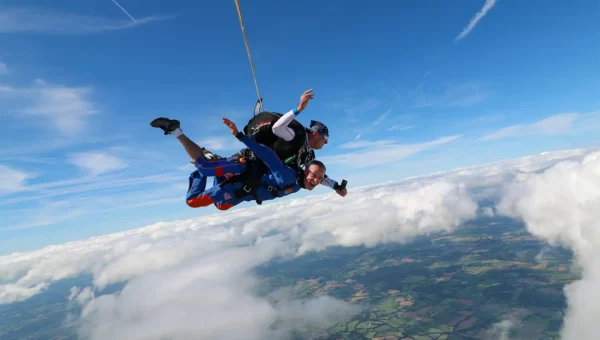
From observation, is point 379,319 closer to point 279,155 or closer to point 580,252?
point 279,155

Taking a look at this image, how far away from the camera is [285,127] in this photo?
161 inches

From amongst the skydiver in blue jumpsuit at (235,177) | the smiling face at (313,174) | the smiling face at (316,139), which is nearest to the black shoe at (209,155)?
the skydiver in blue jumpsuit at (235,177)

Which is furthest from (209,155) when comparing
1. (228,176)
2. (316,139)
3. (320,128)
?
(320,128)

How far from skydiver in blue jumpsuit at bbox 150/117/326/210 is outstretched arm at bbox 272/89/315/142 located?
13.0 inches

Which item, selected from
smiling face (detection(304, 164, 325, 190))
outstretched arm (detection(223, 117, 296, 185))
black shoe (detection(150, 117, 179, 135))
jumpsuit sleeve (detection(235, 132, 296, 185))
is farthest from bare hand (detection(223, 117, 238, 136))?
Answer: smiling face (detection(304, 164, 325, 190))

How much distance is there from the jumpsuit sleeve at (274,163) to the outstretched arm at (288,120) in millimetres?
321

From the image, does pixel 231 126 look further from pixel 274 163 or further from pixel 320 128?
pixel 320 128

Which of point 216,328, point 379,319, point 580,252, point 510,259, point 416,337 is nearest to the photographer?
point 416,337

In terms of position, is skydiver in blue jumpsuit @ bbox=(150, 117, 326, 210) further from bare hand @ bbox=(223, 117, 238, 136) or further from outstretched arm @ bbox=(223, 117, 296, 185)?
bare hand @ bbox=(223, 117, 238, 136)

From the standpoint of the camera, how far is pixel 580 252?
16038cm

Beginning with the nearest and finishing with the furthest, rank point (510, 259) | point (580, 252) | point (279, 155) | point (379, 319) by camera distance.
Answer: point (279, 155) → point (379, 319) → point (510, 259) → point (580, 252)

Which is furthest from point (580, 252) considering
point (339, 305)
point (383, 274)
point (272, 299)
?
point (272, 299)

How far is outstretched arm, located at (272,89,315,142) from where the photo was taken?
3.69m

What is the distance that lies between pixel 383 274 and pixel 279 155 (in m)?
162
